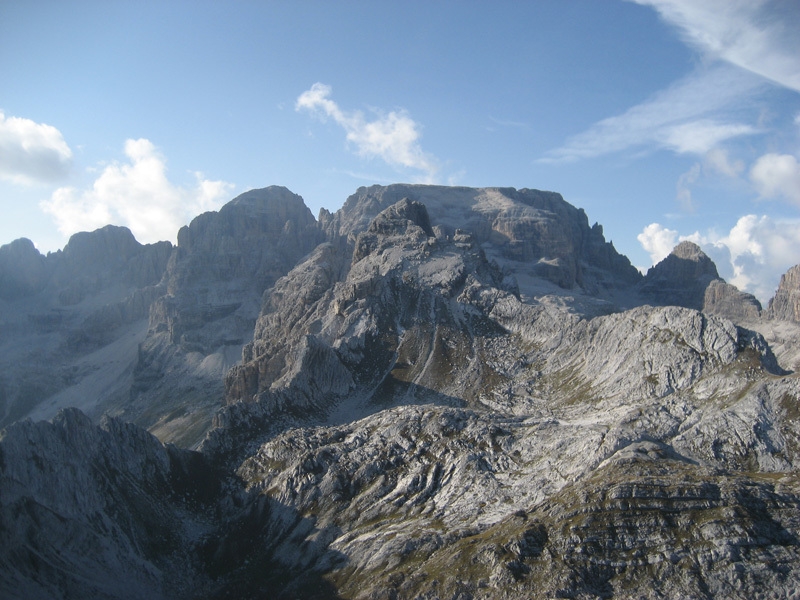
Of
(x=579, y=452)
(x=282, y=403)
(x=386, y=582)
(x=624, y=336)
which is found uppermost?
(x=624, y=336)

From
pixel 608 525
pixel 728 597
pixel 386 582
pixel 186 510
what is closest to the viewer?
pixel 728 597

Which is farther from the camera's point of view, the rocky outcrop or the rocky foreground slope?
the rocky outcrop

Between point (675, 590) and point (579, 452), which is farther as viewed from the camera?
point (579, 452)

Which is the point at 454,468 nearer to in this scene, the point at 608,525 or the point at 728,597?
the point at 608,525

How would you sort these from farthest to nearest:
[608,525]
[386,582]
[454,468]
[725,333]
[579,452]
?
[725,333] → [454,468] → [579,452] → [386,582] → [608,525]

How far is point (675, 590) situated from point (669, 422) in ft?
146

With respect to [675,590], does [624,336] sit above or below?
above

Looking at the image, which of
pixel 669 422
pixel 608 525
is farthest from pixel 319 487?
pixel 669 422

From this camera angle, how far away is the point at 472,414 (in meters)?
121

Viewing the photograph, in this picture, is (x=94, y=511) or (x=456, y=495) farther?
(x=456, y=495)

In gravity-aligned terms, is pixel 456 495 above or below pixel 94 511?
above

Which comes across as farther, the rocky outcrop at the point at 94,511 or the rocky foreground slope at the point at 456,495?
the rocky outcrop at the point at 94,511

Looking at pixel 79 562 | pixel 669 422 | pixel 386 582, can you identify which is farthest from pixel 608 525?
pixel 79 562

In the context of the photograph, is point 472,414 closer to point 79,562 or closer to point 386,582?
point 386,582
